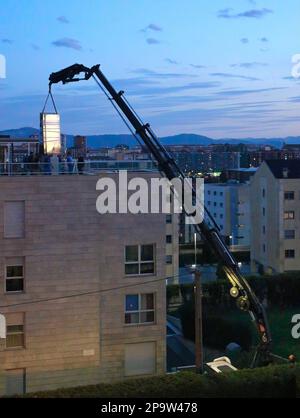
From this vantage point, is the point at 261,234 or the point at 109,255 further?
the point at 261,234

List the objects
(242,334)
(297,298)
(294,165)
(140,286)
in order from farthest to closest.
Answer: (294,165)
(297,298)
(242,334)
(140,286)

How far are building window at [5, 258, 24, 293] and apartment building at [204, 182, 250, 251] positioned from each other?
153 feet

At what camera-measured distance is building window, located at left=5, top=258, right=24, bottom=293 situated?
18.3 meters

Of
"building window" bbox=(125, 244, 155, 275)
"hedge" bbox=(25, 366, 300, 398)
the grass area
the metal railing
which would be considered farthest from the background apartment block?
"hedge" bbox=(25, 366, 300, 398)

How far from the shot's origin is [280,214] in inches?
1790

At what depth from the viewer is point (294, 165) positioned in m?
46.9

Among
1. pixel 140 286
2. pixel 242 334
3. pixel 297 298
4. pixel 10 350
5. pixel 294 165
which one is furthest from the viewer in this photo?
pixel 294 165

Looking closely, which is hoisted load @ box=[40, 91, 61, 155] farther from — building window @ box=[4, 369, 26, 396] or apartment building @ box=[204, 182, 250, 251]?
apartment building @ box=[204, 182, 250, 251]

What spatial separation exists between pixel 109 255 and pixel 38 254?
7.14 feet

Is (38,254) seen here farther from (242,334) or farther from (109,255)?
(242,334)

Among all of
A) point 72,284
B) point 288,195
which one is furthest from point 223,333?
point 288,195
